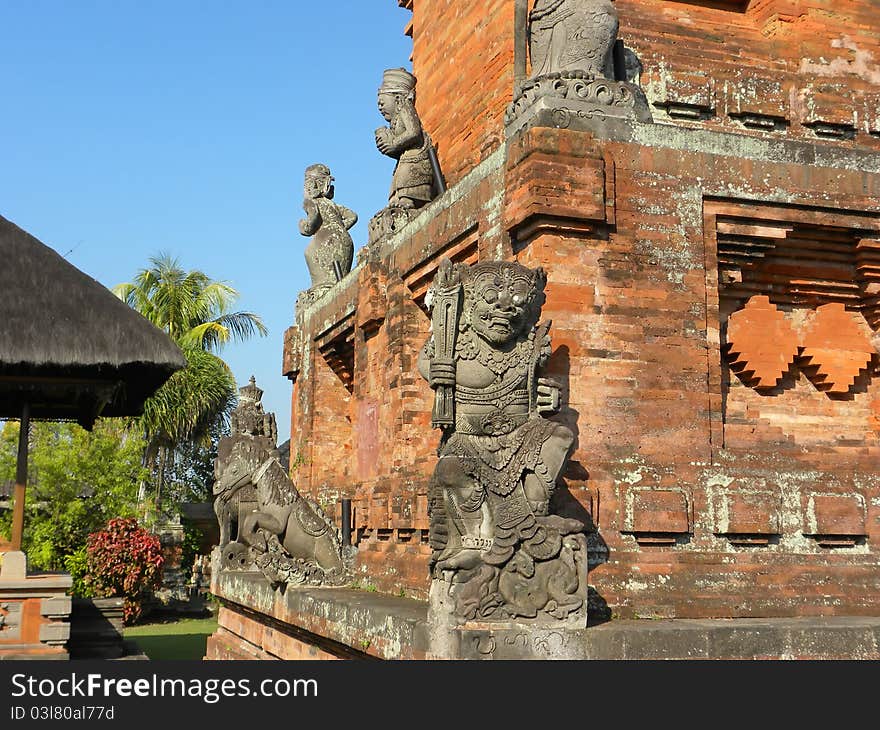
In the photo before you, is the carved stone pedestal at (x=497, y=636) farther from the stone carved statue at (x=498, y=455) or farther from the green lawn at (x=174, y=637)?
the green lawn at (x=174, y=637)

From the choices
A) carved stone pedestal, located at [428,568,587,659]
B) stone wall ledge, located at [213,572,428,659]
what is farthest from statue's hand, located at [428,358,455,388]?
stone wall ledge, located at [213,572,428,659]

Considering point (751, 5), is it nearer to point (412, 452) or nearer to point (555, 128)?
point (555, 128)

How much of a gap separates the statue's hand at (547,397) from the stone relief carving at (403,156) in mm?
4621

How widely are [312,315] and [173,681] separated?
8.26 metres

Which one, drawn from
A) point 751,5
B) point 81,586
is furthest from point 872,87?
point 81,586

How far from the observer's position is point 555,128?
7.21m

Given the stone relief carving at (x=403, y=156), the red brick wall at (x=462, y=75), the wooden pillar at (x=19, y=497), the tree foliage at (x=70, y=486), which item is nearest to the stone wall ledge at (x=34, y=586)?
the wooden pillar at (x=19, y=497)

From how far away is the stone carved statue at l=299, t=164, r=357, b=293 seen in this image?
44.2 feet

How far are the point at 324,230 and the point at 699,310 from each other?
284 inches

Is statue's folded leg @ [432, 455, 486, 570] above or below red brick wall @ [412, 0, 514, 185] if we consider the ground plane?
below

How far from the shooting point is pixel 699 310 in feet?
24.2

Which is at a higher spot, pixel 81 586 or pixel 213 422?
pixel 213 422

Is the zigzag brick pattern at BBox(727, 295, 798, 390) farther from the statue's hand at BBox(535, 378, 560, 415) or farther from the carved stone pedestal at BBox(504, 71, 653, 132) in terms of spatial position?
the statue's hand at BBox(535, 378, 560, 415)

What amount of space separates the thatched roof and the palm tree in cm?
1311
